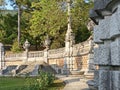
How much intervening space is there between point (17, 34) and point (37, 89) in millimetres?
41639

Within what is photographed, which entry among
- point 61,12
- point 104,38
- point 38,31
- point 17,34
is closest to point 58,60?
point 61,12

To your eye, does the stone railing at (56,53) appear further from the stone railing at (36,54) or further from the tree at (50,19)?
the tree at (50,19)

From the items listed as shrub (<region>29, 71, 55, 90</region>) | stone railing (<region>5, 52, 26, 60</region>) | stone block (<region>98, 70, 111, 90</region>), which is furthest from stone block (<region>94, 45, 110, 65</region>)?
stone railing (<region>5, 52, 26, 60</region>)

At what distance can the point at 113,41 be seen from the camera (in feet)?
14.7

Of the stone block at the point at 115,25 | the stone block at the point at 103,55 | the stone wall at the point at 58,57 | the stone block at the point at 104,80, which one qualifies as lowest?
the stone block at the point at 104,80

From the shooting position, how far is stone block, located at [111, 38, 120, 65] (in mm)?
4074

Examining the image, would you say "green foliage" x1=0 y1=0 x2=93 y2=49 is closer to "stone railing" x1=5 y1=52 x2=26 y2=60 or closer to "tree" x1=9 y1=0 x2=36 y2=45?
"tree" x1=9 y1=0 x2=36 y2=45

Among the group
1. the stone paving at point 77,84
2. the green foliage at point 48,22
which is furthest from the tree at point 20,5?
the stone paving at point 77,84

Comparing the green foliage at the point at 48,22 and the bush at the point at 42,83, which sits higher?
the green foliage at the point at 48,22

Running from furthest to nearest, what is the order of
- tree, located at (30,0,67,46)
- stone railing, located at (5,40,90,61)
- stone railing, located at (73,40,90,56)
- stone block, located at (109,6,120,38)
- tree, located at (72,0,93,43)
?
tree, located at (30,0,67,46)
tree, located at (72,0,93,43)
stone railing, located at (5,40,90,61)
stone railing, located at (73,40,90,56)
stone block, located at (109,6,120,38)

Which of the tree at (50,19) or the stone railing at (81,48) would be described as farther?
the tree at (50,19)

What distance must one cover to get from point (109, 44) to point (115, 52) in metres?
0.52

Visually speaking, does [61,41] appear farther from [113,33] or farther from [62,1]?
[113,33]

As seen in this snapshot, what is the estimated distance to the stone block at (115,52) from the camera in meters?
4.07
